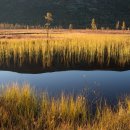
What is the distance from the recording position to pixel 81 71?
25.9 metres

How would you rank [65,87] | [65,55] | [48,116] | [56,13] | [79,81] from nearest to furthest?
[48,116]
[65,87]
[79,81]
[65,55]
[56,13]

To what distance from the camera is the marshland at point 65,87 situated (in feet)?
38.5

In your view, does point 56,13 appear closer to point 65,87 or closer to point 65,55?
point 65,55

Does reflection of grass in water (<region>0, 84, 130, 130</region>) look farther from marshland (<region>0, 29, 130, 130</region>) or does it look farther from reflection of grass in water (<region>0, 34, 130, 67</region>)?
reflection of grass in water (<region>0, 34, 130, 67</region>)

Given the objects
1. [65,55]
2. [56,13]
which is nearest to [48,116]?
[65,55]

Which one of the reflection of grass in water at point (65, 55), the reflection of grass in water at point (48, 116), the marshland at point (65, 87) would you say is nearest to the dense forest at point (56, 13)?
the reflection of grass in water at point (65, 55)

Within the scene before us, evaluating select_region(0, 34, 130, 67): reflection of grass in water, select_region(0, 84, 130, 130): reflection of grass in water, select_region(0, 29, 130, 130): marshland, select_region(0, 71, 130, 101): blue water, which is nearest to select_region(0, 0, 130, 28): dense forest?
select_region(0, 34, 130, 67): reflection of grass in water

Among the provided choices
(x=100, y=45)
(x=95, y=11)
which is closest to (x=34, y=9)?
(x=95, y=11)

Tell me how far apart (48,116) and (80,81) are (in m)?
9.79

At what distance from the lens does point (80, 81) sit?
21.5 meters

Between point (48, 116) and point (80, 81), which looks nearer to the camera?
point (48, 116)

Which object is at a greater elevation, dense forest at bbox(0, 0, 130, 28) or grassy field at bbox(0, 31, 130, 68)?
dense forest at bbox(0, 0, 130, 28)

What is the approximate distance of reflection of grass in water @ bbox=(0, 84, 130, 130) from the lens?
36.5 feet

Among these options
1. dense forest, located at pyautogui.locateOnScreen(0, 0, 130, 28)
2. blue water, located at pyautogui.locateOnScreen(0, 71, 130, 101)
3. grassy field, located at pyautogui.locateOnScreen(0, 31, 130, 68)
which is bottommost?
blue water, located at pyautogui.locateOnScreen(0, 71, 130, 101)
